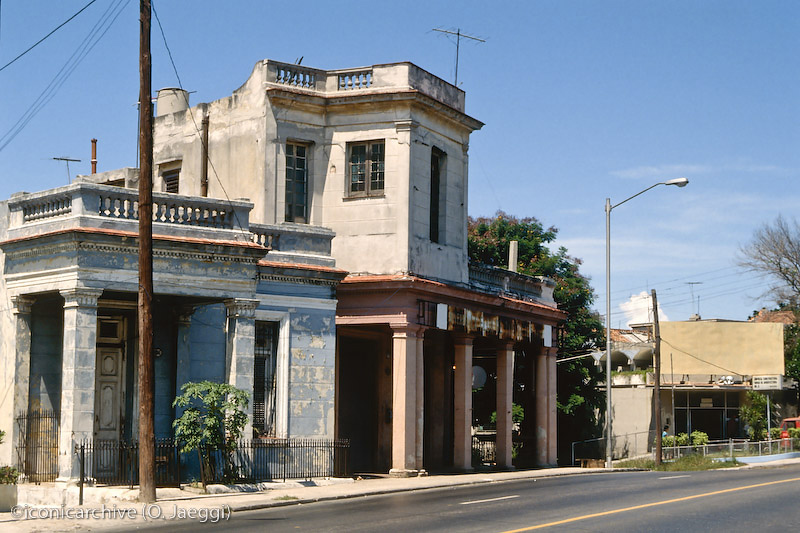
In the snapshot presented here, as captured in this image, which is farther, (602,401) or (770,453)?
(602,401)

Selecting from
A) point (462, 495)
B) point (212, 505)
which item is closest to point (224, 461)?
point (212, 505)

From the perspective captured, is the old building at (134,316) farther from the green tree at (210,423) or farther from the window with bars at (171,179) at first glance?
the window with bars at (171,179)

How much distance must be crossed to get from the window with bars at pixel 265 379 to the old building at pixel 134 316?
0.09 ft

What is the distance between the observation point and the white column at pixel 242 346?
2494 cm

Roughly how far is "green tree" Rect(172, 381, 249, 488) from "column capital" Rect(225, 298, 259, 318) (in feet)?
5.96

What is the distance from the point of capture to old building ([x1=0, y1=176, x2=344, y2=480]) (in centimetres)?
2300

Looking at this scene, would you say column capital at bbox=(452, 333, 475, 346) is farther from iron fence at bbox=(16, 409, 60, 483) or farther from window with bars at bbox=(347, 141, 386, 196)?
iron fence at bbox=(16, 409, 60, 483)

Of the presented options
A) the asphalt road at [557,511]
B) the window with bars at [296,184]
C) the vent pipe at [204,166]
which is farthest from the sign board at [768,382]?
the vent pipe at [204,166]

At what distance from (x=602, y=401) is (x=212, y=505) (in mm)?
29272

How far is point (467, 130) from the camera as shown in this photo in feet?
112

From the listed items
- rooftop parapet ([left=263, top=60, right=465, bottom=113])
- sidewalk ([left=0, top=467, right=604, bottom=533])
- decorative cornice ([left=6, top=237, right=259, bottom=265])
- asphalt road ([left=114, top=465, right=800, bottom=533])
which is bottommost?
sidewalk ([left=0, top=467, right=604, bottom=533])

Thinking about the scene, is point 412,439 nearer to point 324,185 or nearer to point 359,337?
point 359,337

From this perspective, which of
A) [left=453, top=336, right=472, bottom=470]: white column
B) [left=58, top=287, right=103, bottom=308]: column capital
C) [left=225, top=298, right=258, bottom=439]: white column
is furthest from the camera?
[left=453, top=336, right=472, bottom=470]: white column

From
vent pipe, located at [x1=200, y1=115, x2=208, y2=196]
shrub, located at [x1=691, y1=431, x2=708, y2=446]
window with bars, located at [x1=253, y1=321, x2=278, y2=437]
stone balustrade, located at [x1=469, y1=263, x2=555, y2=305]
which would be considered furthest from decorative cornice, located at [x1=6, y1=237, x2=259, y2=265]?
shrub, located at [x1=691, y1=431, x2=708, y2=446]
